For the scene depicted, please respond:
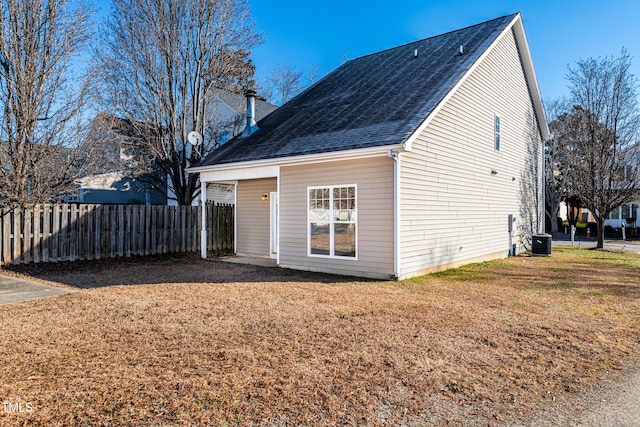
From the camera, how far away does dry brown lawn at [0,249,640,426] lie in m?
3.07

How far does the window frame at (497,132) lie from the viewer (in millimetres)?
12883

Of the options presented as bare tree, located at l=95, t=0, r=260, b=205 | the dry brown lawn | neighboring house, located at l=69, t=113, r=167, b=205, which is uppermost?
bare tree, located at l=95, t=0, r=260, b=205

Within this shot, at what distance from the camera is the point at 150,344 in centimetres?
448

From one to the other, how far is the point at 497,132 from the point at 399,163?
20.9ft

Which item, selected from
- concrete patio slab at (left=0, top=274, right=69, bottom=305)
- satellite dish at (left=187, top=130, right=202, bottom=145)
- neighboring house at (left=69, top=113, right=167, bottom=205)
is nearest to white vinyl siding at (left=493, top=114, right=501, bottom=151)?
satellite dish at (left=187, top=130, right=202, bottom=145)

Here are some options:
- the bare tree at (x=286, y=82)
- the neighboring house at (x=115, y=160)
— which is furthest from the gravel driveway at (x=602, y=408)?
the bare tree at (x=286, y=82)

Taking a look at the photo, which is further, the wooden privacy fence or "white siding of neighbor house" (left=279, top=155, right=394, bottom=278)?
the wooden privacy fence

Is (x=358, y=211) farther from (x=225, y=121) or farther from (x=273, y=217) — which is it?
(x=225, y=121)

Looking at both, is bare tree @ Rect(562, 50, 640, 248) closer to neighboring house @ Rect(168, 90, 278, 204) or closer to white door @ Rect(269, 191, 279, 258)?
white door @ Rect(269, 191, 279, 258)

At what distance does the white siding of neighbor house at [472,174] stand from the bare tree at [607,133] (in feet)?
11.2

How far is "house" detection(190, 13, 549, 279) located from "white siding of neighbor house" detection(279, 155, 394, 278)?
3 centimetres

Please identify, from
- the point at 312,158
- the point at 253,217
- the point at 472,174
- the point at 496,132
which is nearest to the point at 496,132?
the point at 496,132

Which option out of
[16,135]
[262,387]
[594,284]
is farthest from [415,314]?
[16,135]

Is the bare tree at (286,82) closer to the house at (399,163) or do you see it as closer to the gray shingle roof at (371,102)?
the house at (399,163)
